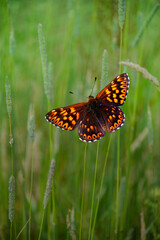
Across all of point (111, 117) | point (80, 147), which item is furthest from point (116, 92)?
point (80, 147)

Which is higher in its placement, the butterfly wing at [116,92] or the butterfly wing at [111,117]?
the butterfly wing at [116,92]

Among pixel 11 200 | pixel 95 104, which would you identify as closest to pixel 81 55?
pixel 95 104

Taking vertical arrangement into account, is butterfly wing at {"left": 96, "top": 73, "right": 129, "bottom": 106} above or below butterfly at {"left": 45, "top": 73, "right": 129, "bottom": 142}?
above

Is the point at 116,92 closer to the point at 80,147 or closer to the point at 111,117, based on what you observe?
the point at 111,117

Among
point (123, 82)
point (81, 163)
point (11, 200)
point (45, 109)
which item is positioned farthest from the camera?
point (45, 109)

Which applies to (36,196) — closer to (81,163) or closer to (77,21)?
(81,163)
